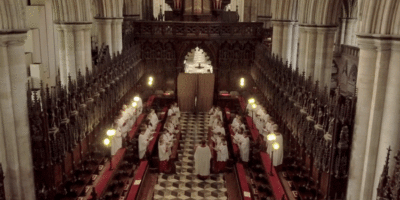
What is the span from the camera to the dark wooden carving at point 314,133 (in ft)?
27.3

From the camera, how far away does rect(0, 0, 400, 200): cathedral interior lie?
7673 mm

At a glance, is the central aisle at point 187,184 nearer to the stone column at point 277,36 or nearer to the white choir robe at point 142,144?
the white choir robe at point 142,144

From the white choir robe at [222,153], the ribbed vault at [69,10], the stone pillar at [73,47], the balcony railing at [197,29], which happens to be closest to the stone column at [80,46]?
the stone pillar at [73,47]

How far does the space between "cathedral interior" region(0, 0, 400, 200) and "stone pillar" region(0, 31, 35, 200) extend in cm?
2

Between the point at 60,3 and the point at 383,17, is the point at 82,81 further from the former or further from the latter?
the point at 383,17

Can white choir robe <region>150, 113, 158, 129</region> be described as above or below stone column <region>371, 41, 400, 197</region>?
below

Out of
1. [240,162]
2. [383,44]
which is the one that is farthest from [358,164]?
[240,162]

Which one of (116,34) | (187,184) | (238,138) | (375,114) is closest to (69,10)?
(116,34)

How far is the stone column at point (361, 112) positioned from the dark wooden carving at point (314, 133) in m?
0.16

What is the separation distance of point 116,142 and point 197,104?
27.0 feet

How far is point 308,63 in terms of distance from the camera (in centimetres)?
1397

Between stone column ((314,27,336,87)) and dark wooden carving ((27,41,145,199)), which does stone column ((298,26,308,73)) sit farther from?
dark wooden carving ((27,41,145,199))

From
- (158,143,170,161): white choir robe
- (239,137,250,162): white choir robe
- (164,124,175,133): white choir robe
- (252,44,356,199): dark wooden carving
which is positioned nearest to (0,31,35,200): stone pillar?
(158,143,170,161): white choir robe

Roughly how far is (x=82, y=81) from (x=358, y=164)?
8.18 m
